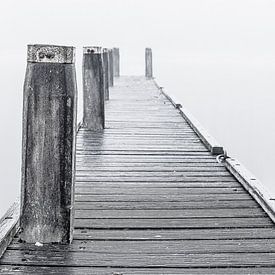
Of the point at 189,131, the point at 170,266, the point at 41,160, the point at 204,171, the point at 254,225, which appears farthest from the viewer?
the point at 189,131

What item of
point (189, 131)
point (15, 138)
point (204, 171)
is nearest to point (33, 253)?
point (204, 171)

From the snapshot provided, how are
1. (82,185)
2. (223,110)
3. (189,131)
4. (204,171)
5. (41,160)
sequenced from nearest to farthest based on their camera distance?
(41,160) → (82,185) → (204,171) → (189,131) → (223,110)

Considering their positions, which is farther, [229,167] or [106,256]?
[229,167]

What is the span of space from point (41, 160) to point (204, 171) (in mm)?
2591

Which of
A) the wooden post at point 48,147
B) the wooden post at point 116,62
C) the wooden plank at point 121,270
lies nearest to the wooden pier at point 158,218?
the wooden plank at point 121,270

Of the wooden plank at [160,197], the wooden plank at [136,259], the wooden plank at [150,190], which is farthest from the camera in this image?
the wooden plank at [150,190]

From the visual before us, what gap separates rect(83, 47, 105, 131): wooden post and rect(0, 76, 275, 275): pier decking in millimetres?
1202

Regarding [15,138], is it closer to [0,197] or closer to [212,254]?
[0,197]

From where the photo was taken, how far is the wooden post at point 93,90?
9266mm

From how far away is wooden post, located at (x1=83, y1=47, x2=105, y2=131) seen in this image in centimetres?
927

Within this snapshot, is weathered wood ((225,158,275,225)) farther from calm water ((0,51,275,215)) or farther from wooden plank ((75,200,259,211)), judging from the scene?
calm water ((0,51,275,215))

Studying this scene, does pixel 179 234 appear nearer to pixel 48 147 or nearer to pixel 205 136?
pixel 48 147

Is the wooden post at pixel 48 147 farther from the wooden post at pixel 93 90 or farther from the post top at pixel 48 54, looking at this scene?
the wooden post at pixel 93 90

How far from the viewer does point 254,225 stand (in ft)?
15.1
